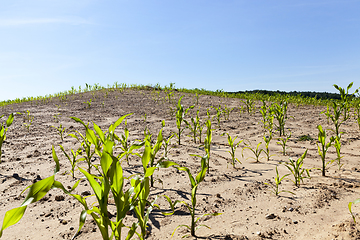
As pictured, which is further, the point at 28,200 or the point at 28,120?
the point at 28,120

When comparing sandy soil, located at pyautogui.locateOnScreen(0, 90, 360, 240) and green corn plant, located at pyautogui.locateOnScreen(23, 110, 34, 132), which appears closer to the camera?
sandy soil, located at pyautogui.locateOnScreen(0, 90, 360, 240)

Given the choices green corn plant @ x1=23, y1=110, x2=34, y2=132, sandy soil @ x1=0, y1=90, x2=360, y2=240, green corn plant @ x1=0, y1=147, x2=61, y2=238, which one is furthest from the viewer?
green corn plant @ x1=23, y1=110, x2=34, y2=132

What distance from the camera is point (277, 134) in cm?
478

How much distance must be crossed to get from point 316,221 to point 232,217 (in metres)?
0.61

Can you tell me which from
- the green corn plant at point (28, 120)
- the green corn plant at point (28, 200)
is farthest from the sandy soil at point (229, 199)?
the green corn plant at point (28, 120)

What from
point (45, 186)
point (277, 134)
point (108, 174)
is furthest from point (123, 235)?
point (277, 134)

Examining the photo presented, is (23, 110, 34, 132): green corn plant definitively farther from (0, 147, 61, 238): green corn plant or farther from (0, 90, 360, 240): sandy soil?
(0, 147, 61, 238): green corn plant

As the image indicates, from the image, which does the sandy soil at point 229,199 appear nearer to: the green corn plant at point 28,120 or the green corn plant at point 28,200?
the green corn plant at point 28,200

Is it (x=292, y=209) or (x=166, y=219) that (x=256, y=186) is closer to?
(x=292, y=209)

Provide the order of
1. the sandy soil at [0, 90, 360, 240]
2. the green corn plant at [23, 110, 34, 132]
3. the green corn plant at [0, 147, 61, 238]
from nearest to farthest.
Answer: the green corn plant at [0, 147, 61, 238] < the sandy soil at [0, 90, 360, 240] < the green corn plant at [23, 110, 34, 132]

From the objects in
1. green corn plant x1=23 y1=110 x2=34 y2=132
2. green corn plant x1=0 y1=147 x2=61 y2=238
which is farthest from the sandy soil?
green corn plant x1=23 y1=110 x2=34 y2=132

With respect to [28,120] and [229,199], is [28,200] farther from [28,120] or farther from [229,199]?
[28,120]

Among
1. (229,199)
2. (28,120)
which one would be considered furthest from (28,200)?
(28,120)

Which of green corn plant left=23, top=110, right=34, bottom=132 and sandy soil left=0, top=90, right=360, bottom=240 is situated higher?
green corn plant left=23, top=110, right=34, bottom=132
